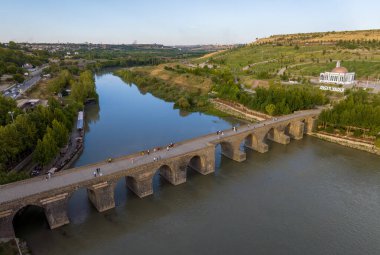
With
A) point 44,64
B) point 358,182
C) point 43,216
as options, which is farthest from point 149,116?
point 44,64

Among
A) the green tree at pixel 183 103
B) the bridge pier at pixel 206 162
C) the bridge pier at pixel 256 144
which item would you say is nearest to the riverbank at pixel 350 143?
the bridge pier at pixel 256 144

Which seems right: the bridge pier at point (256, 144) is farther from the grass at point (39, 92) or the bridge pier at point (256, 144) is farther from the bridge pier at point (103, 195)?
the grass at point (39, 92)

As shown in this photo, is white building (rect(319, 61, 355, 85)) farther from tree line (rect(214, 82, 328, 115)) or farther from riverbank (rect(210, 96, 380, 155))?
riverbank (rect(210, 96, 380, 155))

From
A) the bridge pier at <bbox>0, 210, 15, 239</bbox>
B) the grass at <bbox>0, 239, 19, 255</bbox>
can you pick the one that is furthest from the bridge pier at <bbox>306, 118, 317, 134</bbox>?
the grass at <bbox>0, 239, 19, 255</bbox>

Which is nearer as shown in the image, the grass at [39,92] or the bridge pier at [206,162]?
the bridge pier at [206,162]

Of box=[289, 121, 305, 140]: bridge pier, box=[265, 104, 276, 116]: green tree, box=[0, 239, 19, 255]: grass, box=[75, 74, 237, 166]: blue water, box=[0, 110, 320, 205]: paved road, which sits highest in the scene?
box=[265, 104, 276, 116]: green tree

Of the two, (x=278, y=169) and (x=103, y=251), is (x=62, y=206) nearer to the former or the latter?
(x=103, y=251)

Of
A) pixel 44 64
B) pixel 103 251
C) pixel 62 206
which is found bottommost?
pixel 103 251
